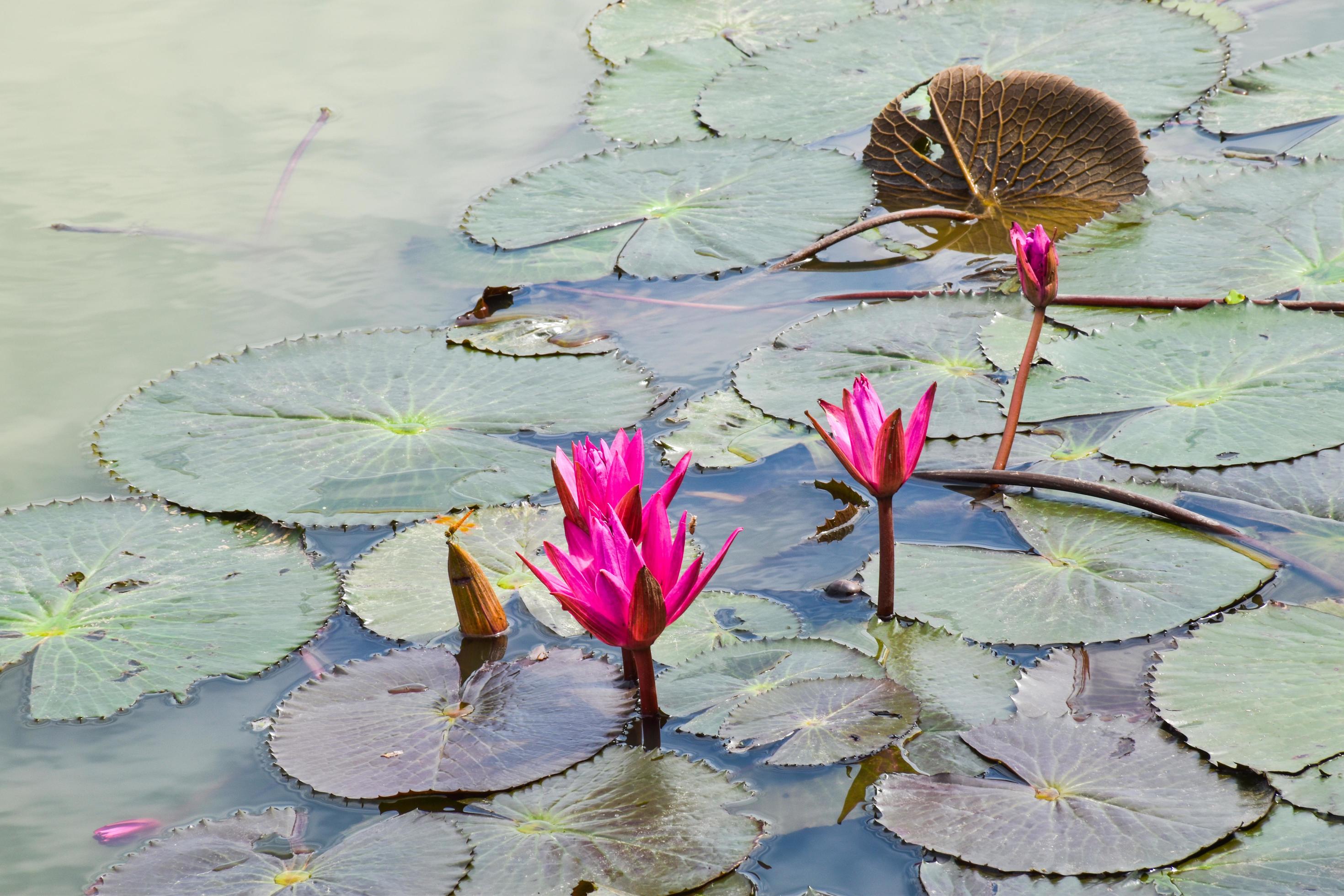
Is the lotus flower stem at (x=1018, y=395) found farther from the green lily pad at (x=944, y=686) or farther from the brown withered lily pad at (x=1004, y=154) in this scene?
the brown withered lily pad at (x=1004, y=154)

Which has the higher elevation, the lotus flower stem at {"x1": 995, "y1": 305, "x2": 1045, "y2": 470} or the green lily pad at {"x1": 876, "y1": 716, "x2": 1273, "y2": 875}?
the lotus flower stem at {"x1": 995, "y1": 305, "x2": 1045, "y2": 470}

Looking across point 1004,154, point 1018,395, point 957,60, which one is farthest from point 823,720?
point 957,60

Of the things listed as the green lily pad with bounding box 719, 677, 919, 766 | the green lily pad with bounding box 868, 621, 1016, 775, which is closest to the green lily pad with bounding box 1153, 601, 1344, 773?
the green lily pad with bounding box 868, 621, 1016, 775

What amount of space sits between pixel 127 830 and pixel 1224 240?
260 centimetres

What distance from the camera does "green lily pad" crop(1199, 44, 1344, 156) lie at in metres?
3.33

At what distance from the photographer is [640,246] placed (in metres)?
3.13

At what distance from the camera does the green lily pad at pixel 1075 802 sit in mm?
1333

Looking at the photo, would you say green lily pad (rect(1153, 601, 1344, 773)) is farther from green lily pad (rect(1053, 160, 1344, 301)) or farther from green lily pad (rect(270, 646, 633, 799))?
green lily pad (rect(1053, 160, 1344, 301))

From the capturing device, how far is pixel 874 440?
1.71m

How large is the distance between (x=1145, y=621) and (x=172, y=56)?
4.05 m

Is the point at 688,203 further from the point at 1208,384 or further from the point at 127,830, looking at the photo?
the point at 127,830

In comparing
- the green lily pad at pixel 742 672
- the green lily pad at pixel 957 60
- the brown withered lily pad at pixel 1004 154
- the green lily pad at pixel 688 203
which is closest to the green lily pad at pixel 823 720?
the green lily pad at pixel 742 672

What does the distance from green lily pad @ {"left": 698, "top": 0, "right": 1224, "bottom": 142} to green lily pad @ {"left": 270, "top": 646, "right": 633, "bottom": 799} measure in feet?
7.85

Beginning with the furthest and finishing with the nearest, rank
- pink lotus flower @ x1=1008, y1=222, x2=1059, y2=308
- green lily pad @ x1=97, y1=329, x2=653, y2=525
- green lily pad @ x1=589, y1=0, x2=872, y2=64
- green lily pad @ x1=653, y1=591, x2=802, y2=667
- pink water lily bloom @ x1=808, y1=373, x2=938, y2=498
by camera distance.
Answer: green lily pad @ x1=589, y1=0, x2=872, y2=64 < green lily pad @ x1=97, y1=329, x2=653, y2=525 < pink lotus flower @ x1=1008, y1=222, x2=1059, y2=308 < green lily pad @ x1=653, y1=591, x2=802, y2=667 < pink water lily bloom @ x1=808, y1=373, x2=938, y2=498
